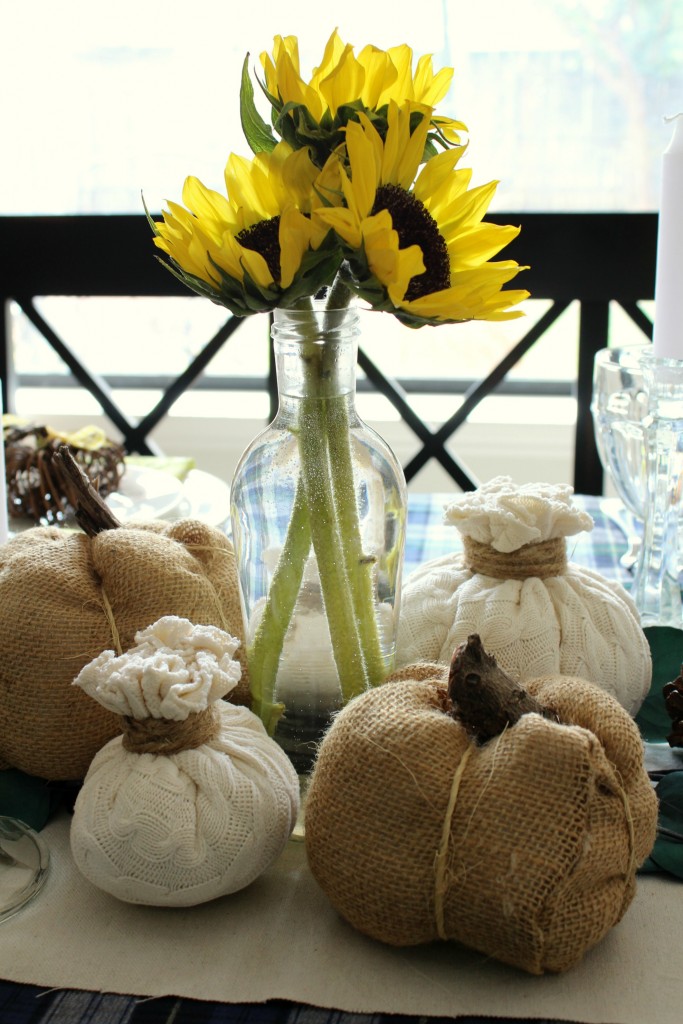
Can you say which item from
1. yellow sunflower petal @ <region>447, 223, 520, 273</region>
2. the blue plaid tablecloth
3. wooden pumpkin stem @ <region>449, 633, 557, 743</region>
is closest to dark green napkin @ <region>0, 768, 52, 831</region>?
the blue plaid tablecloth

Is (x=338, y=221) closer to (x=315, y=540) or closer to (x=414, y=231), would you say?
(x=414, y=231)

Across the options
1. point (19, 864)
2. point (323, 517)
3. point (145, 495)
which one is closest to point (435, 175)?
point (323, 517)

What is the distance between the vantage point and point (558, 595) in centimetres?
60

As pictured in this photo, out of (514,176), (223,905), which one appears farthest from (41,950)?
(514,176)

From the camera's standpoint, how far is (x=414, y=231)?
0.49 meters

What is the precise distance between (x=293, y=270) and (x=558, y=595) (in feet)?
0.78

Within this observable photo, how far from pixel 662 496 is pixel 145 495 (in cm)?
45

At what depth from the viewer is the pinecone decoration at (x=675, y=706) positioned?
588 millimetres

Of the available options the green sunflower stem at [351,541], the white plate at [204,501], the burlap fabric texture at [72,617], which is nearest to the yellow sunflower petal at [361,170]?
the green sunflower stem at [351,541]

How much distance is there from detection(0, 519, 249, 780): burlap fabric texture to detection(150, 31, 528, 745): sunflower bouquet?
0.26 feet

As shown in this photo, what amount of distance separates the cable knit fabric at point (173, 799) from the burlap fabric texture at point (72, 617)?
0.06m

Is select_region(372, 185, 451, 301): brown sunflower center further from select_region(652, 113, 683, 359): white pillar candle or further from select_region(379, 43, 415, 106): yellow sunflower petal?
select_region(652, 113, 683, 359): white pillar candle

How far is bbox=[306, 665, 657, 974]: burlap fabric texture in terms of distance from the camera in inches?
16.5

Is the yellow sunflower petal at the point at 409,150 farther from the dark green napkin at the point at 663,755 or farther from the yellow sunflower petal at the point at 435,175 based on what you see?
the dark green napkin at the point at 663,755
